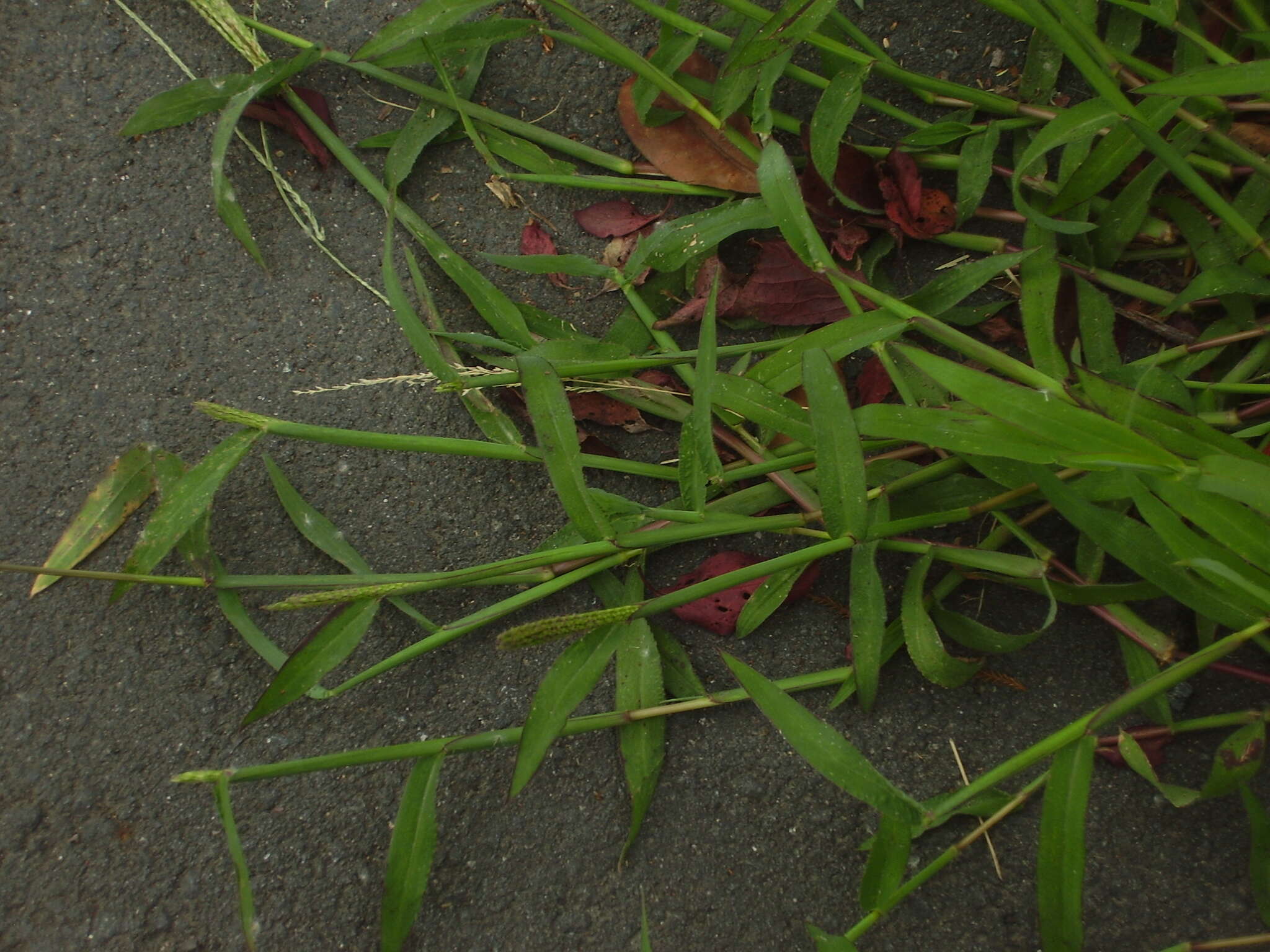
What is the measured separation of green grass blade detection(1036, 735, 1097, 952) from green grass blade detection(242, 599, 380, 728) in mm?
886

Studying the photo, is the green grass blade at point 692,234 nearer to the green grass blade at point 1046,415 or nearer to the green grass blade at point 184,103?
the green grass blade at point 1046,415

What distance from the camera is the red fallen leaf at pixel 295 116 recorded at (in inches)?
60.2

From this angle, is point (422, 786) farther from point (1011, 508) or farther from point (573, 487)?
point (1011, 508)

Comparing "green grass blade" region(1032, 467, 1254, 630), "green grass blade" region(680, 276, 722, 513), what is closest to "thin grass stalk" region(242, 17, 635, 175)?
"green grass blade" region(680, 276, 722, 513)

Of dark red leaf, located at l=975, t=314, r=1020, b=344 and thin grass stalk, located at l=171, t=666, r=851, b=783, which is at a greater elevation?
dark red leaf, located at l=975, t=314, r=1020, b=344

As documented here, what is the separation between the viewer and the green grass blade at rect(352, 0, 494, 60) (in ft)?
4.47

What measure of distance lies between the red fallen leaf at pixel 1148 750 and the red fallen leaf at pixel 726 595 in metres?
0.47

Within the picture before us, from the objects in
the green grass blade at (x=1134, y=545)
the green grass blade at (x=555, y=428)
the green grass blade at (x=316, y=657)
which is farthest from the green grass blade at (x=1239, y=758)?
the green grass blade at (x=316, y=657)

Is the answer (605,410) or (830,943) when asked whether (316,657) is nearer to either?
(605,410)

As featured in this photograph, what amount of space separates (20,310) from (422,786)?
3.38ft

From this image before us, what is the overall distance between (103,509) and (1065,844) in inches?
55.8

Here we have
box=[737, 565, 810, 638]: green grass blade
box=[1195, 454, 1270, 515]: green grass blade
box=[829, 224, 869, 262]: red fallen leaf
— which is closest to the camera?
box=[1195, 454, 1270, 515]: green grass blade

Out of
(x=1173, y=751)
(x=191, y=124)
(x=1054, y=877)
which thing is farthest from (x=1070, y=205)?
(x=191, y=124)

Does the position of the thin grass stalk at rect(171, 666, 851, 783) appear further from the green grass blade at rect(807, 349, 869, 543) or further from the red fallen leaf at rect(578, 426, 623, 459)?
the red fallen leaf at rect(578, 426, 623, 459)
